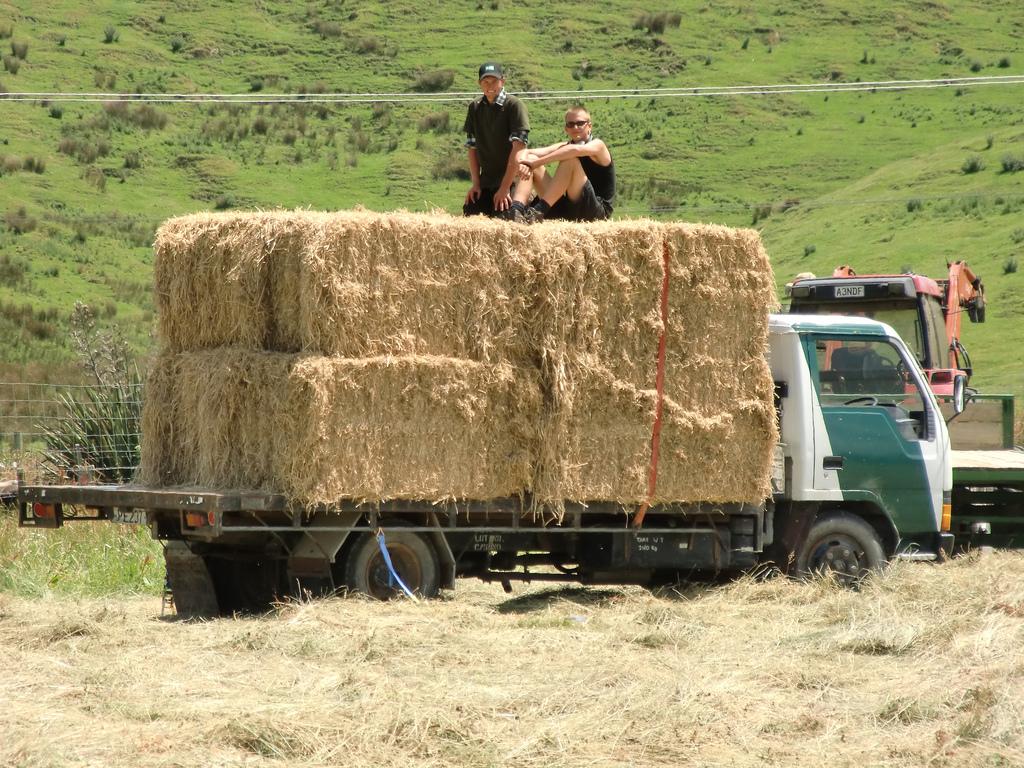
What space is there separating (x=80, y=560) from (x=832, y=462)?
6474 millimetres

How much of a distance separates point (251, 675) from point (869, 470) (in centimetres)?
580

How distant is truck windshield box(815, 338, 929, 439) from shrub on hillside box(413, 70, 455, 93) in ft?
189

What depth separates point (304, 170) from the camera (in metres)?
57.9

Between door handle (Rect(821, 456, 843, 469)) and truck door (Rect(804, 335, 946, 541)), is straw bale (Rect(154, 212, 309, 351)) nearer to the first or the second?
truck door (Rect(804, 335, 946, 541))

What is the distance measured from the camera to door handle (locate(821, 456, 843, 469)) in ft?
38.3

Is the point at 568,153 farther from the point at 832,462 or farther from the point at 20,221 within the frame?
the point at 20,221

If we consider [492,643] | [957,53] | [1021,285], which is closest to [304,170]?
[1021,285]

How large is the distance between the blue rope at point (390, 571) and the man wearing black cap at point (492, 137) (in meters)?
2.62

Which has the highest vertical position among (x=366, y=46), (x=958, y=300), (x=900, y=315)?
(x=366, y=46)

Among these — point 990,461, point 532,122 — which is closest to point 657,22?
point 532,122

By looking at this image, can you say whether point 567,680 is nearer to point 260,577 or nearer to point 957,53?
point 260,577

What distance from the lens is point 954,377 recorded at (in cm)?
1595

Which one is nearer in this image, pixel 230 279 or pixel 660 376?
pixel 230 279

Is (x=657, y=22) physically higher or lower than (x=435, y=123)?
higher
